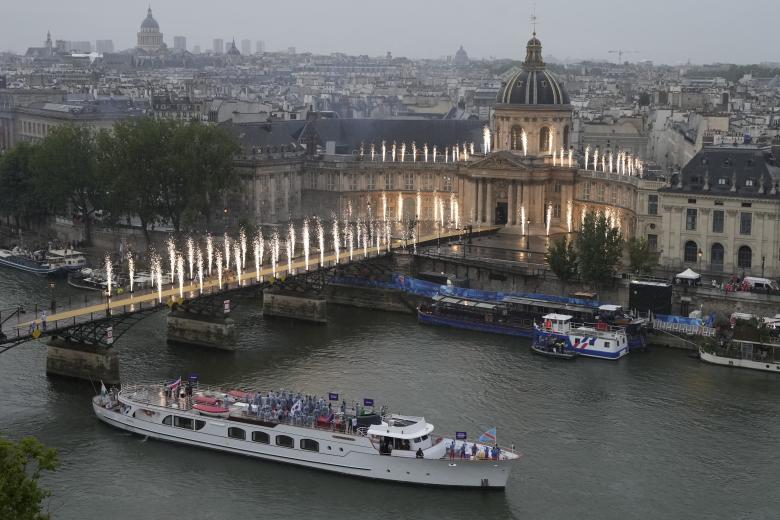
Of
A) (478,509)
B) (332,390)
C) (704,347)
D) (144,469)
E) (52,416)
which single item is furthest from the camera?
(704,347)

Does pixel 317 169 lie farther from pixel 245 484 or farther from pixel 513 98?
pixel 245 484

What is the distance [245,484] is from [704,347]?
25375 millimetres

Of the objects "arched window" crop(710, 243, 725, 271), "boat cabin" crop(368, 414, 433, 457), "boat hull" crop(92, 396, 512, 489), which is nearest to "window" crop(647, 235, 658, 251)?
"arched window" crop(710, 243, 725, 271)

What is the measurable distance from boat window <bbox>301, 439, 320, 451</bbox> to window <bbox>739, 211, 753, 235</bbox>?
111 feet

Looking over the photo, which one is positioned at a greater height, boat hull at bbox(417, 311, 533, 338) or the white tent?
the white tent

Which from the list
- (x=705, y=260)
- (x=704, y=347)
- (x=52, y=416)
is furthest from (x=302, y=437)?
(x=705, y=260)

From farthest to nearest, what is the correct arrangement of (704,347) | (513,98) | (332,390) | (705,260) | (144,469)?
(513,98)
(705,260)
(704,347)
(332,390)
(144,469)

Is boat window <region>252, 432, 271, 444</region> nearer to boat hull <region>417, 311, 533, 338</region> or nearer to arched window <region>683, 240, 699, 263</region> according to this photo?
boat hull <region>417, 311, 533, 338</region>

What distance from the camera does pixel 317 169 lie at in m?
96.4

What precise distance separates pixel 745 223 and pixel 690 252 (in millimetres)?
3592

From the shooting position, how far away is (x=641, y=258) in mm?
69125

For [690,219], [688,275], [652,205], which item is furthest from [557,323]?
[652,205]

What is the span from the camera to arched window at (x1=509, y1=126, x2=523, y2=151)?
92688 millimetres

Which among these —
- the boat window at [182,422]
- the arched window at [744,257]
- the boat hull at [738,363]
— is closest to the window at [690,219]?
the arched window at [744,257]
